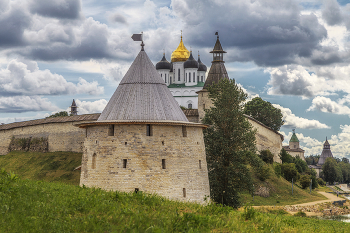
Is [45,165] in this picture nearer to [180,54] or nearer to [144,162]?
[144,162]

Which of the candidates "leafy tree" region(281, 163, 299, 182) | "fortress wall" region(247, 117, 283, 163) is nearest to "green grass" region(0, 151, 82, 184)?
"fortress wall" region(247, 117, 283, 163)

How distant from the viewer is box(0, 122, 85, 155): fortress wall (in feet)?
115

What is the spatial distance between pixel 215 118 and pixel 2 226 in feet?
51.4

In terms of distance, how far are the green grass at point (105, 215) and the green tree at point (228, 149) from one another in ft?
31.5

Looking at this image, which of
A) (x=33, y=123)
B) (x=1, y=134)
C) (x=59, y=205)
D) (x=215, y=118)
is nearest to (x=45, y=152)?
(x=33, y=123)

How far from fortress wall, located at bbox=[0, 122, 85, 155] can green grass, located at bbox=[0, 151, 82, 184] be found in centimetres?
81

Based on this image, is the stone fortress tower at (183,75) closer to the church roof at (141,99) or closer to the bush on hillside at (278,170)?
the bush on hillside at (278,170)

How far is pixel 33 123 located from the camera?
3944cm

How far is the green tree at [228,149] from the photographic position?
20.1 metres

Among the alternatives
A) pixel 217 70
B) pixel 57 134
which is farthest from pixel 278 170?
pixel 57 134

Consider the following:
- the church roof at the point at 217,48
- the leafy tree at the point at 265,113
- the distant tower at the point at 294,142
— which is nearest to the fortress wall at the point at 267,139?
the leafy tree at the point at 265,113

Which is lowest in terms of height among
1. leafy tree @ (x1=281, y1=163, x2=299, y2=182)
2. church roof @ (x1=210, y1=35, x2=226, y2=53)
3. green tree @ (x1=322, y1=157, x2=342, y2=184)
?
green tree @ (x1=322, y1=157, x2=342, y2=184)

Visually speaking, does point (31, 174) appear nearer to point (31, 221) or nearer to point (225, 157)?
point (225, 157)

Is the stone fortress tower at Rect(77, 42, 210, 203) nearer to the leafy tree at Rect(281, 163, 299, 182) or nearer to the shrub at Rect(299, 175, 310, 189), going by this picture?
the leafy tree at Rect(281, 163, 299, 182)
